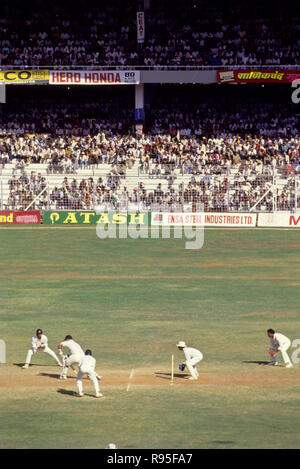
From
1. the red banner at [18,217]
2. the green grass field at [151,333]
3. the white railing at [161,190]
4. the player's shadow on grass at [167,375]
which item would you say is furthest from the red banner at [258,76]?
the player's shadow on grass at [167,375]

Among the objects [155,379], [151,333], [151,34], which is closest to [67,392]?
[155,379]

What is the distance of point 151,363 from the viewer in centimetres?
2273

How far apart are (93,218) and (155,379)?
31.9 m

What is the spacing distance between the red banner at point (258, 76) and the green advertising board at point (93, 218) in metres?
14.0

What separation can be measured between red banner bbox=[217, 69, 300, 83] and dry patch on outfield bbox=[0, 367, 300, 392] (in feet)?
131

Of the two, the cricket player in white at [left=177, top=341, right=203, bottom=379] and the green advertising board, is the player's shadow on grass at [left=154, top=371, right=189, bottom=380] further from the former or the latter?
the green advertising board

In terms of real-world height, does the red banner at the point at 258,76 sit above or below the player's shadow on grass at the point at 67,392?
above

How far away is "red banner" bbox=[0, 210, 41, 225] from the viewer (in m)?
52.5

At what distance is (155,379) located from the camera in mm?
21078

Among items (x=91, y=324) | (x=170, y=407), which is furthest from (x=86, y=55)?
(x=170, y=407)

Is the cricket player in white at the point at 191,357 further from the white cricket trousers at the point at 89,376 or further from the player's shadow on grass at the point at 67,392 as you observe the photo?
the player's shadow on grass at the point at 67,392

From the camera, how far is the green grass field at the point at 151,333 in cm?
1725
